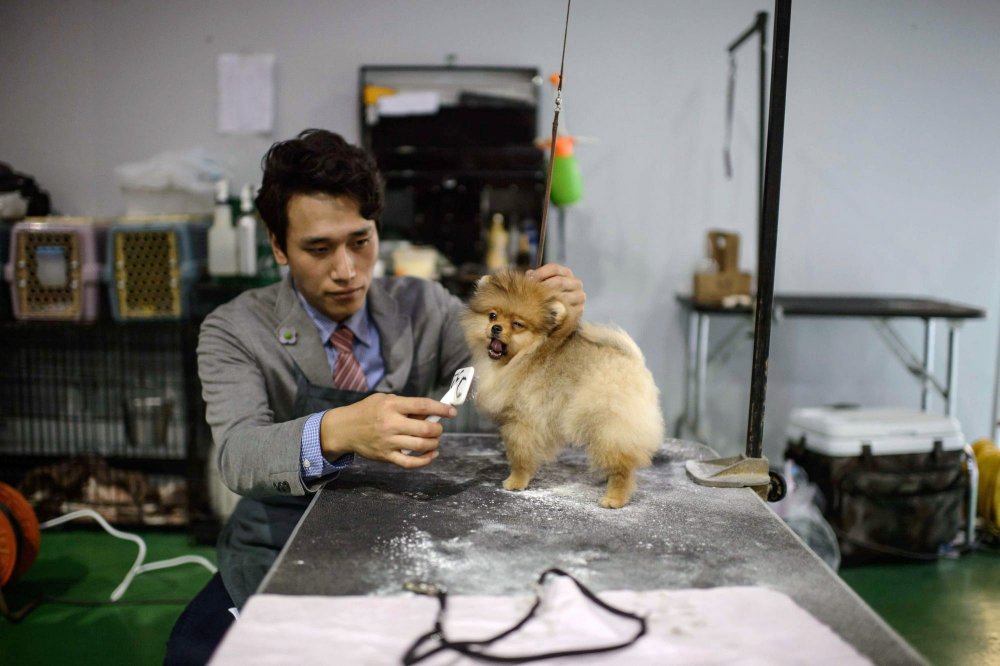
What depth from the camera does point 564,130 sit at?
3.58 m


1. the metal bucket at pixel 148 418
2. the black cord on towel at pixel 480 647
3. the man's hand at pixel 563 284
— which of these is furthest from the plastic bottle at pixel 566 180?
the black cord on towel at pixel 480 647

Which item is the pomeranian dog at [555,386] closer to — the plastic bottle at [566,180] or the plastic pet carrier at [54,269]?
the plastic bottle at [566,180]

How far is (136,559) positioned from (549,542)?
2.40 m

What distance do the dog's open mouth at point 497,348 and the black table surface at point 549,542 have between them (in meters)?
0.23

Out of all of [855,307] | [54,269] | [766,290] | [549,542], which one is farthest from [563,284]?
[54,269]

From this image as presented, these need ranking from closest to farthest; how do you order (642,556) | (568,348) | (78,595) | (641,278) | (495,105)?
(642,556) < (568,348) < (78,595) < (495,105) < (641,278)

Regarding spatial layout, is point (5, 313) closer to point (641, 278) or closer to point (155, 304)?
point (155, 304)

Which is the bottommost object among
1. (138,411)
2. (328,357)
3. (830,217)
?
(138,411)

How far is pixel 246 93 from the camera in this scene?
3.59 meters

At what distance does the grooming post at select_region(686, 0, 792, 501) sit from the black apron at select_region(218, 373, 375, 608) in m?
0.78

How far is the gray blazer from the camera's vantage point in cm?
124

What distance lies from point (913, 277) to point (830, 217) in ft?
1.72

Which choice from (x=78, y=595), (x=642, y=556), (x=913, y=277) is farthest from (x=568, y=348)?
(x=913, y=277)

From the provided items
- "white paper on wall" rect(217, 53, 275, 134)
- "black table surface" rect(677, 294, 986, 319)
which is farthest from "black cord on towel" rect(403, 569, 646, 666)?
"white paper on wall" rect(217, 53, 275, 134)
